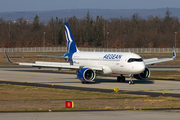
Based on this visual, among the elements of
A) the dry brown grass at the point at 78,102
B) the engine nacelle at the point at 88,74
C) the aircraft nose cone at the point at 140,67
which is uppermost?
the aircraft nose cone at the point at 140,67

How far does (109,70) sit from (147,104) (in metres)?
19.4

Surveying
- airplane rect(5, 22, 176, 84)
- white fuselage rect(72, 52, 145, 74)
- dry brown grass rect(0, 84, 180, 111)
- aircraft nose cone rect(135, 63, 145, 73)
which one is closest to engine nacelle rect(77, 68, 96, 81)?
airplane rect(5, 22, 176, 84)

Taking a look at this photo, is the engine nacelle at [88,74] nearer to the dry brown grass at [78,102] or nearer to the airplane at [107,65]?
the airplane at [107,65]

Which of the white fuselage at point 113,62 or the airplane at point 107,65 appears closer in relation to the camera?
the white fuselage at point 113,62

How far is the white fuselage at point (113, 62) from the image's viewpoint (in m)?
41.5

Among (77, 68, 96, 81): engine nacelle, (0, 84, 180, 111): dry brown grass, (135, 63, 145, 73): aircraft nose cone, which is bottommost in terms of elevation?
(0, 84, 180, 111): dry brown grass

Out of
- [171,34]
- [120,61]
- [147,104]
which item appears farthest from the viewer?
[171,34]

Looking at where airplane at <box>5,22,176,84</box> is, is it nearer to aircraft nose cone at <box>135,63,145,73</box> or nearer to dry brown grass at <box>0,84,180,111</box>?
aircraft nose cone at <box>135,63,145,73</box>

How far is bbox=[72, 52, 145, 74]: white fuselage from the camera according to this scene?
1635 inches

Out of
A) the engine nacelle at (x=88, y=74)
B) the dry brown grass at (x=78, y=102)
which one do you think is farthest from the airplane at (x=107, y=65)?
the dry brown grass at (x=78, y=102)
